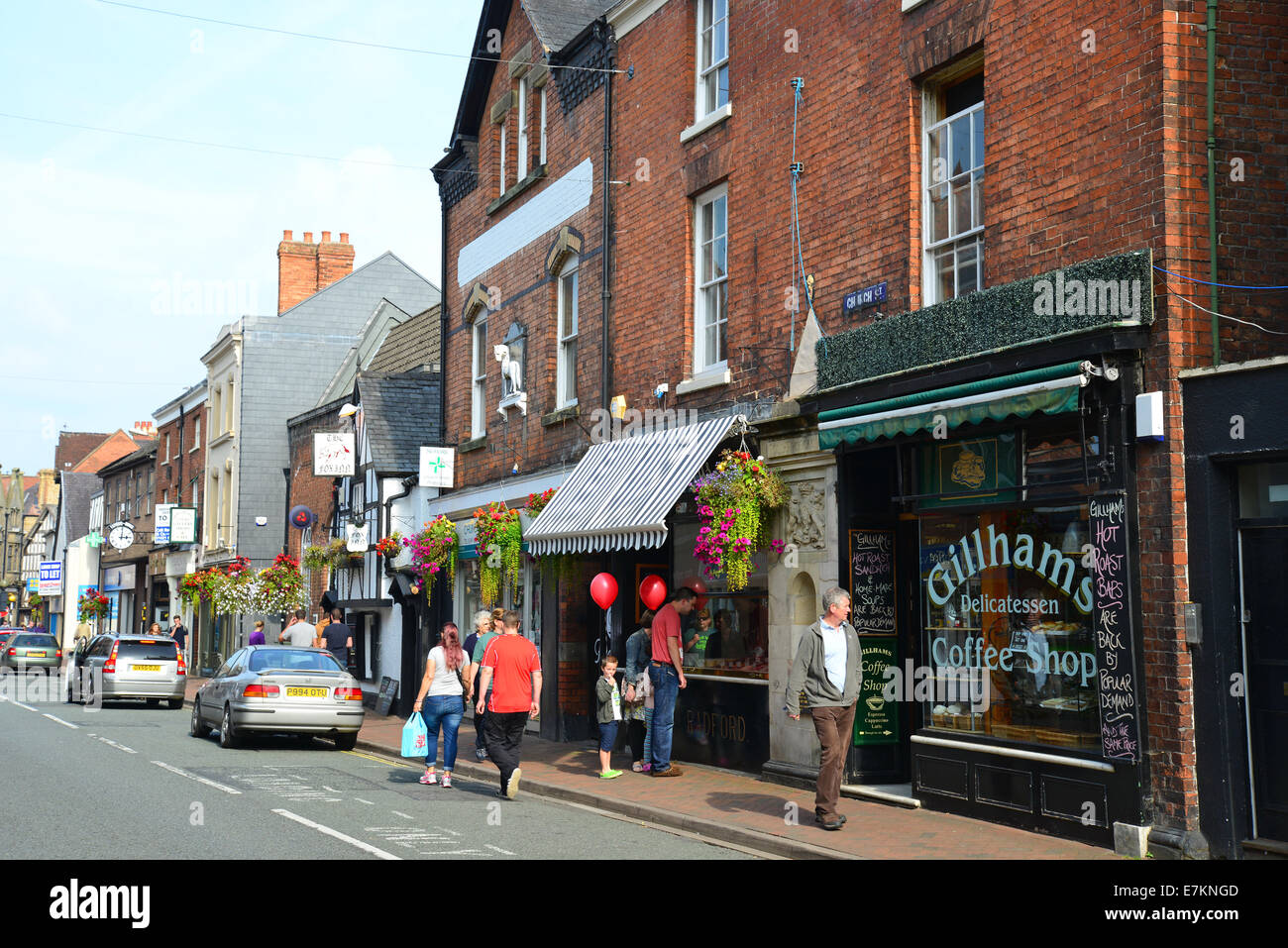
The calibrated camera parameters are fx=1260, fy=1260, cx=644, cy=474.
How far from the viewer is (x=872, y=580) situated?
12.6 metres

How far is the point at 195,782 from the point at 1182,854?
9.58 metres

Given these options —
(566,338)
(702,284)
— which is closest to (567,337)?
(566,338)

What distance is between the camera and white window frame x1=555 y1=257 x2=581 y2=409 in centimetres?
1847

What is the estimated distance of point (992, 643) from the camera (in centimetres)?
1095

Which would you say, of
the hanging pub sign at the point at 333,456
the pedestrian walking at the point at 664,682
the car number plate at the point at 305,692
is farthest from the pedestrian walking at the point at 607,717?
the hanging pub sign at the point at 333,456

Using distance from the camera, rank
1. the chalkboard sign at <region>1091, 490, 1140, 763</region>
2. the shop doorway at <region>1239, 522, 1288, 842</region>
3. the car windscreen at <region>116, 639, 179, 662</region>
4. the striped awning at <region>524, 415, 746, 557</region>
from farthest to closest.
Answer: the car windscreen at <region>116, 639, 179, 662</region> → the striped awning at <region>524, 415, 746, 557</region> → the chalkboard sign at <region>1091, 490, 1140, 763</region> → the shop doorway at <region>1239, 522, 1288, 842</region>

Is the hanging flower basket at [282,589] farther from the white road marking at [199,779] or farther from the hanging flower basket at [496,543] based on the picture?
the white road marking at [199,779]

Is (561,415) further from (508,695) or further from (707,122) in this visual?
(508,695)

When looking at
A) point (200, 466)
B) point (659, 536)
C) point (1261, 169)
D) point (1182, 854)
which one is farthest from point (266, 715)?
point (200, 466)

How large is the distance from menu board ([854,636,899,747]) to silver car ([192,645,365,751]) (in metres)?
7.85

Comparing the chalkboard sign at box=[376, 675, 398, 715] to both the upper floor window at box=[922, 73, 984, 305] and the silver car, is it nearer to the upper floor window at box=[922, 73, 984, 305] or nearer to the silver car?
the silver car

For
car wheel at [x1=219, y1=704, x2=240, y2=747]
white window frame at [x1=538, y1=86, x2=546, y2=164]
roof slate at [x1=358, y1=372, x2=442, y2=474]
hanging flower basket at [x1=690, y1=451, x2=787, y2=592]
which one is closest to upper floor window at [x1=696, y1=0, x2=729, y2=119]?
white window frame at [x1=538, y1=86, x2=546, y2=164]

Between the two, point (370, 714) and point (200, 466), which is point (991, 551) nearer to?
point (370, 714)

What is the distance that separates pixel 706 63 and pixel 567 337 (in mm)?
4748
